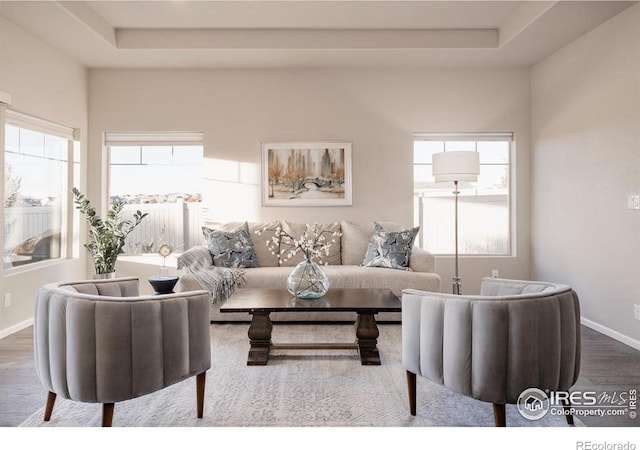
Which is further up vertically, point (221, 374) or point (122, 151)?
point (122, 151)

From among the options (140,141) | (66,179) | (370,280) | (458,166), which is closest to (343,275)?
(370,280)

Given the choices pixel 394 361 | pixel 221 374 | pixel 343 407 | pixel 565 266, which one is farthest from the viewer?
pixel 565 266

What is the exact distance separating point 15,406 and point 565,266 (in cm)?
461

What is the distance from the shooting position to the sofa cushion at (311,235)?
466cm

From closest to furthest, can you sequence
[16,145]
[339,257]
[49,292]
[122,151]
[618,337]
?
[49,292], [618,337], [16,145], [339,257], [122,151]

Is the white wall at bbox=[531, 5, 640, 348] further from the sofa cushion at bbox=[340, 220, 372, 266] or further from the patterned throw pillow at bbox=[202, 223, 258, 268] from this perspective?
the patterned throw pillow at bbox=[202, 223, 258, 268]

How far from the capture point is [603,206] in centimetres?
377

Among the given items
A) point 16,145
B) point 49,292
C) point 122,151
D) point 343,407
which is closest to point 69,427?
point 49,292

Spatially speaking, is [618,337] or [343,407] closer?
[343,407]

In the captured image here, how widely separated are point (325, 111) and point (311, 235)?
147 centimetres

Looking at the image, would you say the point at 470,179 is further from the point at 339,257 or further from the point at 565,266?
the point at 339,257

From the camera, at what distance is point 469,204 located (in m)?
5.25

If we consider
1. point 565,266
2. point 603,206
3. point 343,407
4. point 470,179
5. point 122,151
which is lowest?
point 343,407

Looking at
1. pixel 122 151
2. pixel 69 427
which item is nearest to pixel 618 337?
pixel 69 427
